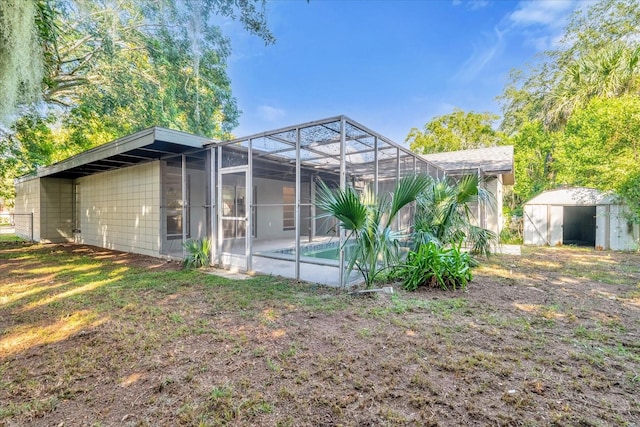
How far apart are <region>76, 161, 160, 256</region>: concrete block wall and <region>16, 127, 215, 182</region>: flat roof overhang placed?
13.4 inches

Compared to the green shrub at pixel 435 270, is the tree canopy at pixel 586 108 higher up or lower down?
higher up

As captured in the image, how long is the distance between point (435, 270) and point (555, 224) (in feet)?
28.5

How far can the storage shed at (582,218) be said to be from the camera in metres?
8.92

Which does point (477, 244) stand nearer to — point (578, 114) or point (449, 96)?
point (578, 114)

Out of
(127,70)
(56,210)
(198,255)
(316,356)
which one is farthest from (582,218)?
(56,210)

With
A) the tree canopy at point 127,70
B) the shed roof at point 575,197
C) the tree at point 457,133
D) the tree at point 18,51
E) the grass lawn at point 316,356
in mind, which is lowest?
the grass lawn at point 316,356

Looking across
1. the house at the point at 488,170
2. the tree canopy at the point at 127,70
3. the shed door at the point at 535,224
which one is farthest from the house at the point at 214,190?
the shed door at the point at 535,224

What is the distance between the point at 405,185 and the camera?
4199 mm

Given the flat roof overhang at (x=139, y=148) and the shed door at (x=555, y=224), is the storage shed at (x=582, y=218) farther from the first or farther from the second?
the flat roof overhang at (x=139, y=148)

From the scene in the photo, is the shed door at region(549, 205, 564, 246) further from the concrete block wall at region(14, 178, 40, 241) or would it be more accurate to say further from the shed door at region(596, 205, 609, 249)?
the concrete block wall at region(14, 178, 40, 241)

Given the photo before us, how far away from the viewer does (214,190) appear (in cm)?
623

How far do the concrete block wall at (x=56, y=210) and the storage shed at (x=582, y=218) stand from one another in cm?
1783

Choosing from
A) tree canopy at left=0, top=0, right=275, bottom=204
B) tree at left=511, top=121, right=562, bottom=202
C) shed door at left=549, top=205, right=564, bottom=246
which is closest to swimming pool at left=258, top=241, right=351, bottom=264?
tree canopy at left=0, top=0, right=275, bottom=204

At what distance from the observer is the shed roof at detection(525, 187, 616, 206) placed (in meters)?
9.20
